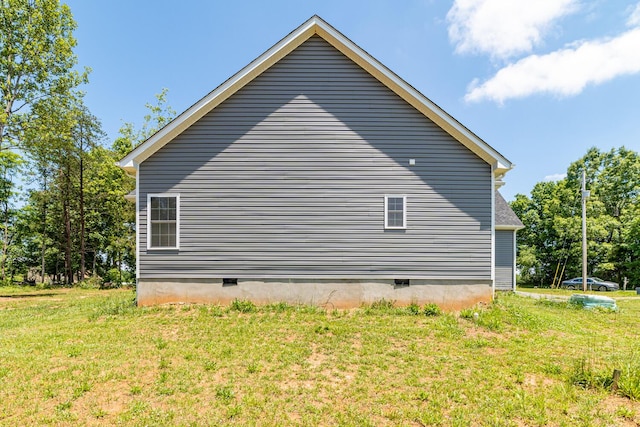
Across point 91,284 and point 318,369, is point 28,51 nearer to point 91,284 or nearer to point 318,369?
point 91,284

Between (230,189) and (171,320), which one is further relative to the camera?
(230,189)

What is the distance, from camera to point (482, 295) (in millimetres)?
9633

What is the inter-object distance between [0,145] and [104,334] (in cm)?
1495

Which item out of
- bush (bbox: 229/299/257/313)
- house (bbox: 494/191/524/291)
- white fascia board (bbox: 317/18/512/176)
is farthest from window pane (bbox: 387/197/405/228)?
house (bbox: 494/191/524/291)

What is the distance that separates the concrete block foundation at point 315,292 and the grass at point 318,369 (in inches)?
27.1

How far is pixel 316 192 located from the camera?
982cm

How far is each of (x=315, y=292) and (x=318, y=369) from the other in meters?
4.09

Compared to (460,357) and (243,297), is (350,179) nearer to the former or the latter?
(243,297)

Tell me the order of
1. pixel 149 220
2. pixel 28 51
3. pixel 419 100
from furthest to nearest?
pixel 28 51
pixel 149 220
pixel 419 100

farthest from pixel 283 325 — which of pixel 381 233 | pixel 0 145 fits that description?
pixel 0 145

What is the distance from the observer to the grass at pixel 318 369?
4.26 metres

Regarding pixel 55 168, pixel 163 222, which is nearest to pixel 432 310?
pixel 163 222

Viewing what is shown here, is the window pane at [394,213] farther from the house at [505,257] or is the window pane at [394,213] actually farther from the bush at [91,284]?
the bush at [91,284]

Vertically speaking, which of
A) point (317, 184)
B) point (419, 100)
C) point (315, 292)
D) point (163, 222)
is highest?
point (419, 100)
